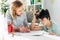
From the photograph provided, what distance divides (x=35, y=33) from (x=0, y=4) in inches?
16.4

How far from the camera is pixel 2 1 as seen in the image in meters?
1.26

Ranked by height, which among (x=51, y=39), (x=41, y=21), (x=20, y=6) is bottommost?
(x=51, y=39)

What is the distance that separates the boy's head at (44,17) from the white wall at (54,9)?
36 millimetres

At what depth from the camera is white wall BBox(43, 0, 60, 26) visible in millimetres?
1132

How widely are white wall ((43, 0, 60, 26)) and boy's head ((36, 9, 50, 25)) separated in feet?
0.12

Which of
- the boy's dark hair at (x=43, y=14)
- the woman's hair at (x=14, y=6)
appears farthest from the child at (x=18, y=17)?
the boy's dark hair at (x=43, y=14)

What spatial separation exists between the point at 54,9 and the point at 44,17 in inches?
4.3

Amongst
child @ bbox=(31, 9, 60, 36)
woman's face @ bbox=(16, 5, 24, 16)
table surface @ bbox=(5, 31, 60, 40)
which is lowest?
table surface @ bbox=(5, 31, 60, 40)

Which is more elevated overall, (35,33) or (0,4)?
(0,4)

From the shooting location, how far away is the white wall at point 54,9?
1.13 m

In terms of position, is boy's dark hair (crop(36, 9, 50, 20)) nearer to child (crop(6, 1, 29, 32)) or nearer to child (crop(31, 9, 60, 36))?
child (crop(31, 9, 60, 36))

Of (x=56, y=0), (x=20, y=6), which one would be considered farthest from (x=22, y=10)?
(x=56, y=0)

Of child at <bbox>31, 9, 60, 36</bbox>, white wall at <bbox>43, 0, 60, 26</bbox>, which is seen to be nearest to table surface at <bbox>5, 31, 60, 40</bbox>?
child at <bbox>31, 9, 60, 36</bbox>

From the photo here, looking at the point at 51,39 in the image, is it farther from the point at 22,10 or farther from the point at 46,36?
the point at 22,10
